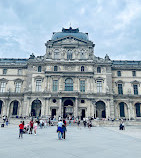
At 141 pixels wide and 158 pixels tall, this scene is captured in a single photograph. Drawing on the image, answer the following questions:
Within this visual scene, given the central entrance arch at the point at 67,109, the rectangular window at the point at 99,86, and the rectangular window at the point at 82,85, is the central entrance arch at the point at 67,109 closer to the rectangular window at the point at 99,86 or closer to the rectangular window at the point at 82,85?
the rectangular window at the point at 82,85

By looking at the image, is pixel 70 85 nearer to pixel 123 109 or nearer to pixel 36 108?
pixel 36 108

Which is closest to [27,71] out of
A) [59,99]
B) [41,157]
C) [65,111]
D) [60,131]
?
[59,99]

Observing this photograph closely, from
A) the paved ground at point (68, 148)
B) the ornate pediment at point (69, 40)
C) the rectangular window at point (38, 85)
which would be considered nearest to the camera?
the paved ground at point (68, 148)

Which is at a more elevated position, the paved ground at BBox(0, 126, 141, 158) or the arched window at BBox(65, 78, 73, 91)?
the arched window at BBox(65, 78, 73, 91)

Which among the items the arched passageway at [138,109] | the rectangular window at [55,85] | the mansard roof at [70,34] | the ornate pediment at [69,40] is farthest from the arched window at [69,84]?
the arched passageway at [138,109]

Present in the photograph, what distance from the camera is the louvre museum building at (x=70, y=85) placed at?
42375mm

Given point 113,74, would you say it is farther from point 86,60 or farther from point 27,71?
point 27,71

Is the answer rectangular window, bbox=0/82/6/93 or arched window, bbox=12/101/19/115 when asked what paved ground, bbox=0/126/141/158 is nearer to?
arched window, bbox=12/101/19/115

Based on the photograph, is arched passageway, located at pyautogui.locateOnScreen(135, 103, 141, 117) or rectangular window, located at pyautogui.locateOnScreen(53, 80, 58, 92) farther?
arched passageway, located at pyautogui.locateOnScreen(135, 103, 141, 117)

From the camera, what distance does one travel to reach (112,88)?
46500mm

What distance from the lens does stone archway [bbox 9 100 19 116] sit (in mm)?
45812

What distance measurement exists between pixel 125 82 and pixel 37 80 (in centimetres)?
2766

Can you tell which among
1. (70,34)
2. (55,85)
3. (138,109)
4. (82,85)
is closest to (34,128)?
(55,85)

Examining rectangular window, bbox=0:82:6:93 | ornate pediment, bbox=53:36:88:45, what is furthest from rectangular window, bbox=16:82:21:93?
ornate pediment, bbox=53:36:88:45
